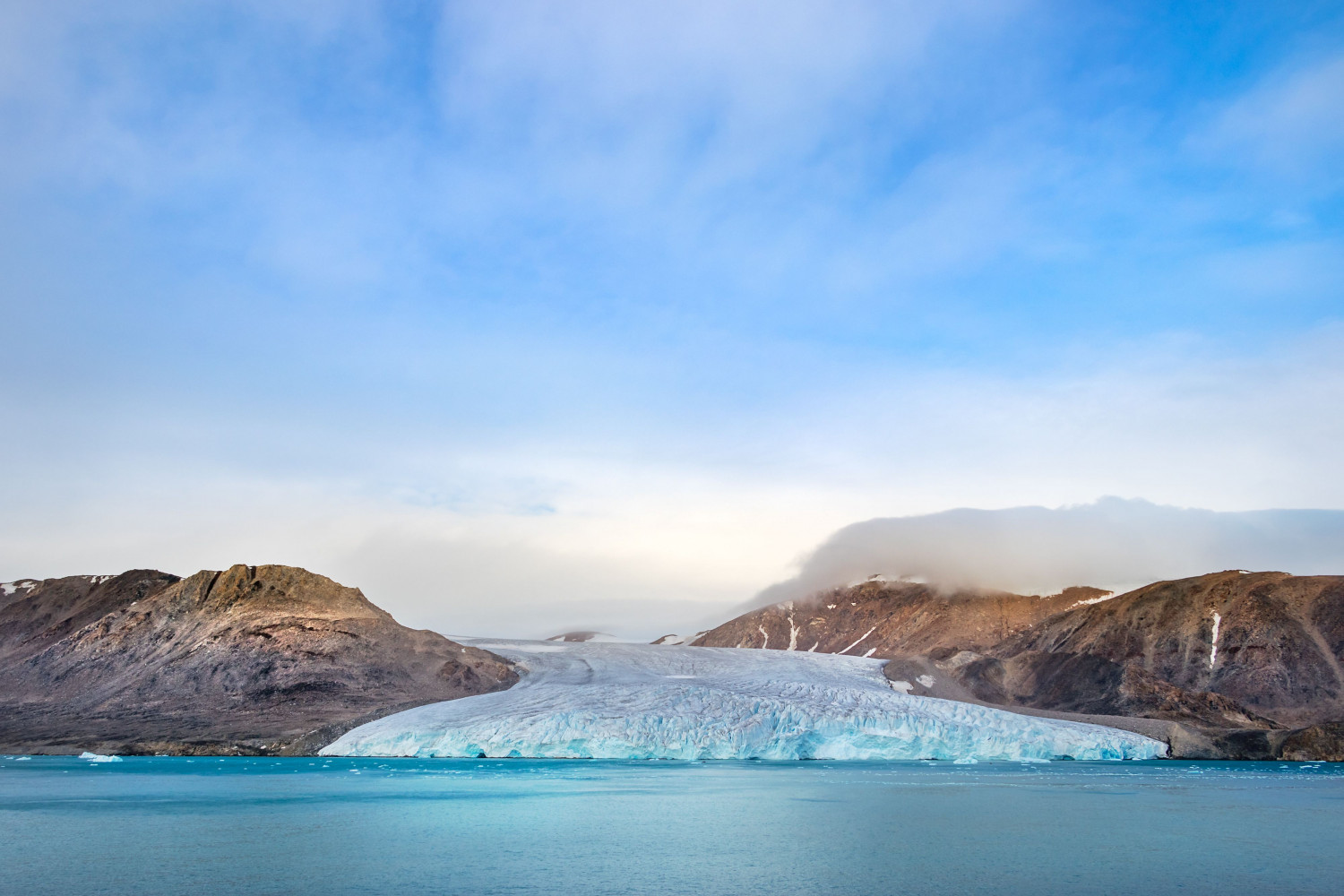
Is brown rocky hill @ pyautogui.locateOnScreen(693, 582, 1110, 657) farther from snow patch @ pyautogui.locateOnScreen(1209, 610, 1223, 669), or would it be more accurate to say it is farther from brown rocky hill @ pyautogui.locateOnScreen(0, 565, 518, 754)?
brown rocky hill @ pyautogui.locateOnScreen(0, 565, 518, 754)

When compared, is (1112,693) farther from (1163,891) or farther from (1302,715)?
(1163,891)

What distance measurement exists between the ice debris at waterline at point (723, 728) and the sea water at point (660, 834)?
6.37 meters

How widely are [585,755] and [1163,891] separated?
28.5 m

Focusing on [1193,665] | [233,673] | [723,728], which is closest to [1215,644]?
[1193,665]

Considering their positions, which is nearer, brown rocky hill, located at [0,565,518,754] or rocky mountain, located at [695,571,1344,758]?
brown rocky hill, located at [0,565,518,754]

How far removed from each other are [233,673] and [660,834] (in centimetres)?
4825

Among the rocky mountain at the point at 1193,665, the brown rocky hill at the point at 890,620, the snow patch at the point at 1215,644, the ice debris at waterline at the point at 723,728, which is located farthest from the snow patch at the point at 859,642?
the ice debris at waterline at the point at 723,728

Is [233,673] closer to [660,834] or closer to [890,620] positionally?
[660,834]

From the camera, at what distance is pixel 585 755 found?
3856 cm

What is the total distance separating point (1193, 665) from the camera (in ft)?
288

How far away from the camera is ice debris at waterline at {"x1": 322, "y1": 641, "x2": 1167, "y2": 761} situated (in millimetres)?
38562

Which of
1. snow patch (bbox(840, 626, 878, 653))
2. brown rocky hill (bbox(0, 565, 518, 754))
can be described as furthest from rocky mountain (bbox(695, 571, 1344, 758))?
snow patch (bbox(840, 626, 878, 653))

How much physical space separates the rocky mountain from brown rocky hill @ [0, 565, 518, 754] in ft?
102

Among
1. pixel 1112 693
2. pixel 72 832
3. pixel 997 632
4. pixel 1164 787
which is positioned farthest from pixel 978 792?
pixel 997 632
